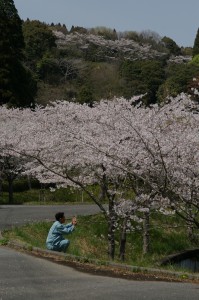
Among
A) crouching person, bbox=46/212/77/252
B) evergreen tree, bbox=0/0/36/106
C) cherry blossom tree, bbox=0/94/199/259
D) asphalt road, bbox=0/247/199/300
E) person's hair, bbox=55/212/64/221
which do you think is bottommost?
asphalt road, bbox=0/247/199/300

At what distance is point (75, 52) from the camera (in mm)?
61500

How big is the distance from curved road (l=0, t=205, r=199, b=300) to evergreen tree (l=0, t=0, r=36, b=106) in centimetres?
2555

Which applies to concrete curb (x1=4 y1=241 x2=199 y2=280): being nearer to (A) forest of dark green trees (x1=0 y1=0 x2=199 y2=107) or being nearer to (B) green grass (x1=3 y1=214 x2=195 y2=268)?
(B) green grass (x1=3 y1=214 x2=195 y2=268)

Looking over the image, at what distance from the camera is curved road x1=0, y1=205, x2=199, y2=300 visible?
18.6 ft

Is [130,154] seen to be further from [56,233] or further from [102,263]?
[102,263]

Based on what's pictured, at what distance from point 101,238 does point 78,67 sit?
4092cm

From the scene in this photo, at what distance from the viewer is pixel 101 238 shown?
15352 millimetres

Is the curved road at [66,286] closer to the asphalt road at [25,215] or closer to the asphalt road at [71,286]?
the asphalt road at [71,286]

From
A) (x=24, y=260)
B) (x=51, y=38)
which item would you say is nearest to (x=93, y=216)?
(x=24, y=260)

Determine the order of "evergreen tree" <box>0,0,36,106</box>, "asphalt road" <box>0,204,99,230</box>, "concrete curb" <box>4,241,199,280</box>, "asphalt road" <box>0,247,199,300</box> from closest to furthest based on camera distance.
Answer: "asphalt road" <box>0,247,199,300</box> < "concrete curb" <box>4,241,199,280</box> < "asphalt road" <box>0,204,99,230</box> < "evergreen tree" <box>0,0,36,106</box>

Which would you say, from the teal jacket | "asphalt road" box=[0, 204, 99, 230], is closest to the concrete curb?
the teal jacket

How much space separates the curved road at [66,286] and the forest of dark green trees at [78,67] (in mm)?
19866

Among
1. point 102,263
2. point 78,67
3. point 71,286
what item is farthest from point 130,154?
point 78,67

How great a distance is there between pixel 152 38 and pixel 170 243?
6935 cm
